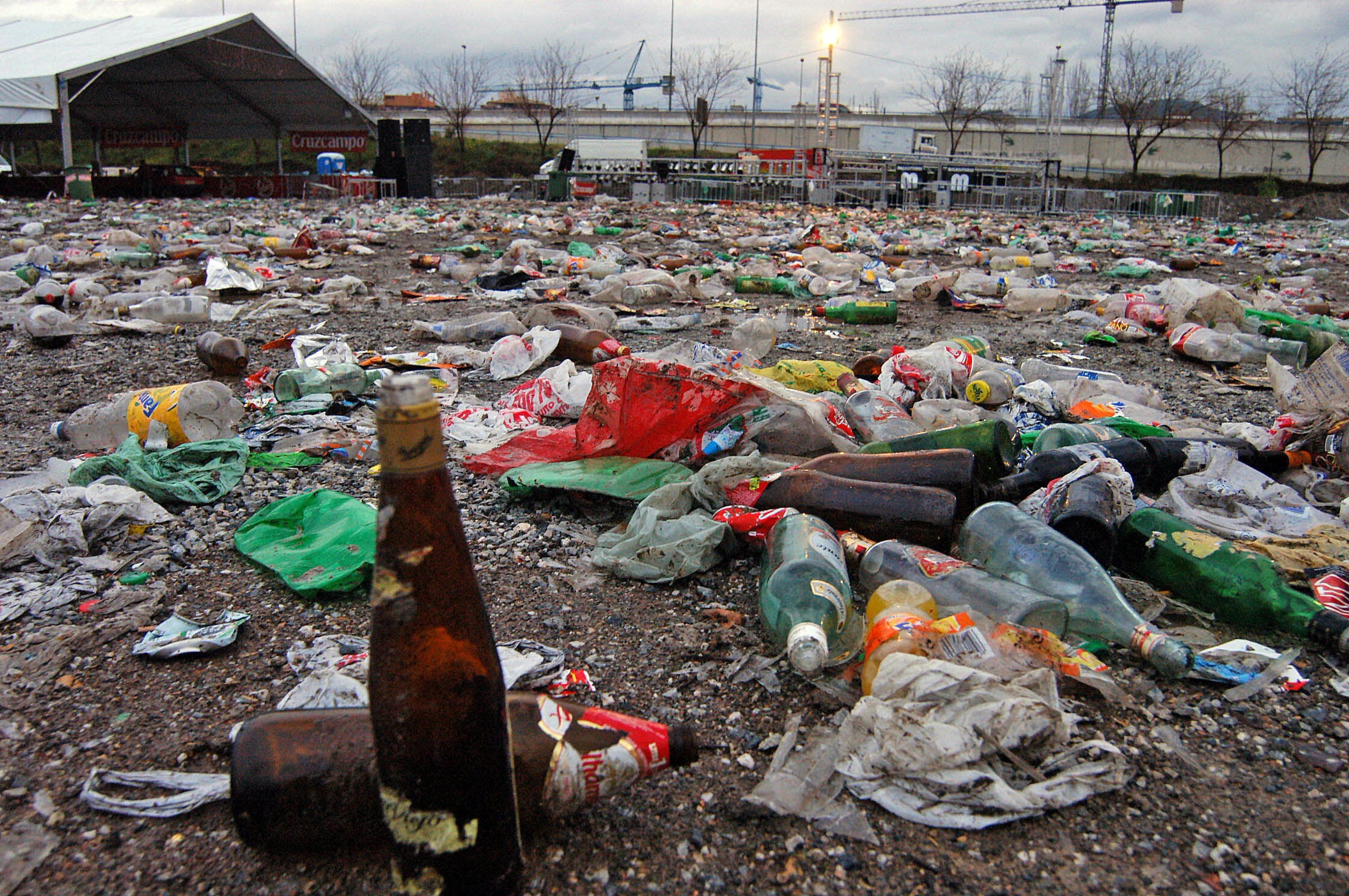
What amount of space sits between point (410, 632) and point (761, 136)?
47.3 meters

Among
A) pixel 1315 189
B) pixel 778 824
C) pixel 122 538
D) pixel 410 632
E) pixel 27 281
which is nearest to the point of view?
pixel 410 632

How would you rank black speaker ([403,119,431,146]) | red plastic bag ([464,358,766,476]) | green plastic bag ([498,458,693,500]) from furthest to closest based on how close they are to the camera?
1. black speaker ([403,119,431,146])
2. red plastic bag ([464,358,766,476])
3. green plastic bag ([498,458,693,500])

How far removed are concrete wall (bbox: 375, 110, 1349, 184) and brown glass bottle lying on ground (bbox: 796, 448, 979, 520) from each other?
114ft

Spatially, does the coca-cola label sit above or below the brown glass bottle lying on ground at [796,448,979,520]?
below

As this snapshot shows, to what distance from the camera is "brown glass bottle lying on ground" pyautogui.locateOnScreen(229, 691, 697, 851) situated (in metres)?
1.16

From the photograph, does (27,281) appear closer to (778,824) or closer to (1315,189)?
(778,824)

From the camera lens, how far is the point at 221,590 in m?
2.02

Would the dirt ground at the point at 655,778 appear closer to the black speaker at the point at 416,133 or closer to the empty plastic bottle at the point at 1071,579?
the empty plastic bottle at the point at 1071,579

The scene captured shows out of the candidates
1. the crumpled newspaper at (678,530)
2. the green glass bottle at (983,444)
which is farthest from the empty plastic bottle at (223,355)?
the green glass bottle at (983,444)

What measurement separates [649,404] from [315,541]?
1054mm

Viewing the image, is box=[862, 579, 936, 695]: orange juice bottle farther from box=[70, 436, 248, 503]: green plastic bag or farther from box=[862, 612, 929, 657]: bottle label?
box=[70, 436, 248, 503]: green plastic bag

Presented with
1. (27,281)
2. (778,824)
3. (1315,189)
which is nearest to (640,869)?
(778,824)

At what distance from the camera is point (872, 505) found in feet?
6.73

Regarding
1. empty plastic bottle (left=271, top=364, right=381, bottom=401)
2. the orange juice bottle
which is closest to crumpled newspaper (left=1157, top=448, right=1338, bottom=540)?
the orange juice bottle
